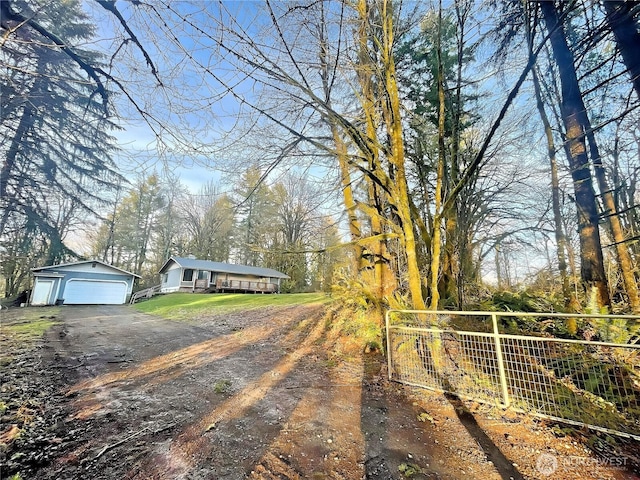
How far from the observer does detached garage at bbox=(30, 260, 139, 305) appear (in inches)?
630

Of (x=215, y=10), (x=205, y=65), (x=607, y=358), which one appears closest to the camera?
(x=215, y=10)

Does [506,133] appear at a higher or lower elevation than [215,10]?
higher

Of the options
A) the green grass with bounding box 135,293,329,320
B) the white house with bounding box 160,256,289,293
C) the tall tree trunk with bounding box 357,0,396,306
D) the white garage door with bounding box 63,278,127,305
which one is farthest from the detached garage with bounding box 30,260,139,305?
the tall tree trunk with bounding box 357,0,396,306

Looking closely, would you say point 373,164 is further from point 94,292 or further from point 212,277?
point 212,277

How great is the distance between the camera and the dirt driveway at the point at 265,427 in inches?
79.1

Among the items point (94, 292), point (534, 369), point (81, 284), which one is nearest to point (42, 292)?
point (81, 284)

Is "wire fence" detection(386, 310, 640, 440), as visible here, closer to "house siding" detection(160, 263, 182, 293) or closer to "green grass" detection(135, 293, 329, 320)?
"green grass" detection(135, 293, 329, 320)

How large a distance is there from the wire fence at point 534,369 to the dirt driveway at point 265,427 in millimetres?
350

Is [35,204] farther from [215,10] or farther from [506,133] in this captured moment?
[506,133]

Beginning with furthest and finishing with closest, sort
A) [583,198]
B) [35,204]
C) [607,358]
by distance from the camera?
[35,204], [583,198], [607,358]

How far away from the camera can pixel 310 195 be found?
6160 millimetres

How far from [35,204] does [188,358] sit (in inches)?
355

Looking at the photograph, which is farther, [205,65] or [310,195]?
[310,195]

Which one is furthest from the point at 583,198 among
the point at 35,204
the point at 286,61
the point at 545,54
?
the point at 35,204
